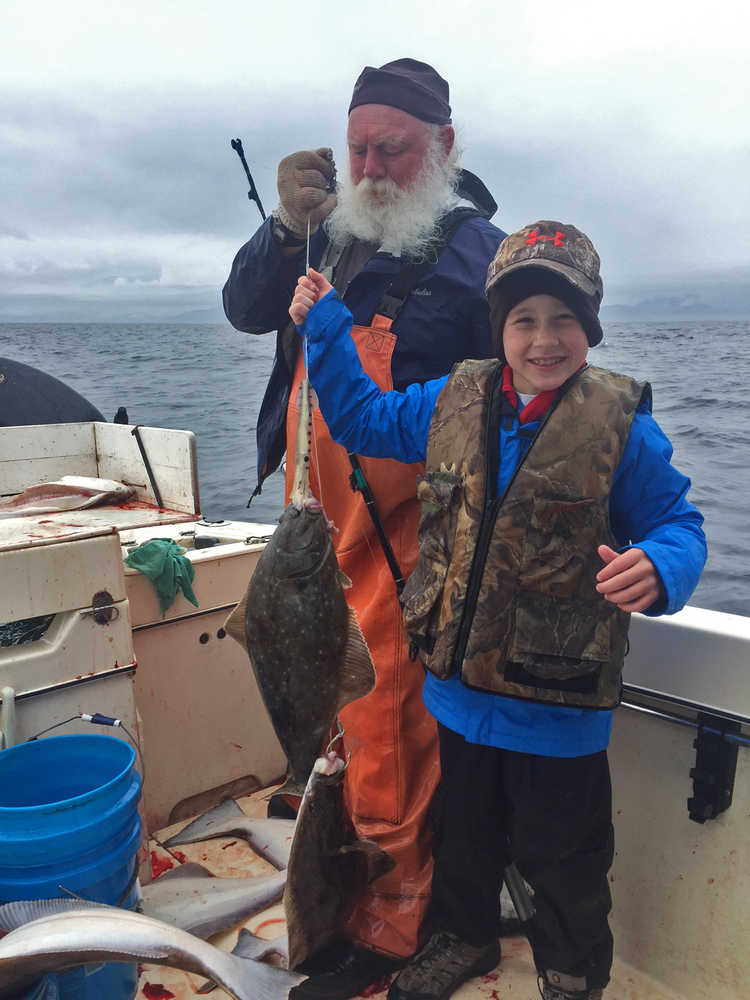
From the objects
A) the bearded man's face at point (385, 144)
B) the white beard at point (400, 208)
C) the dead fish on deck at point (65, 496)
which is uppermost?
the bearded man's face at point (385, 144)

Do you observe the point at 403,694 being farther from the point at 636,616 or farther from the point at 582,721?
the point at 636,616

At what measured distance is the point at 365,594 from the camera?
2785mm

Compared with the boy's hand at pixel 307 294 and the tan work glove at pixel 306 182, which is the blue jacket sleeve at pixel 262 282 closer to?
the tan work glove at pixel 306 182

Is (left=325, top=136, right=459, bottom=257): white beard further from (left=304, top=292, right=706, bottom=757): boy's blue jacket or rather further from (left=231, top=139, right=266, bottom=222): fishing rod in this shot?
(left=304, top=292, right=706, bottom=757): boy's blue jacket

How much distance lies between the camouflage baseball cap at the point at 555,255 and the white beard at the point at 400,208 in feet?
1.87

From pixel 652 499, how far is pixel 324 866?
4.90 feet

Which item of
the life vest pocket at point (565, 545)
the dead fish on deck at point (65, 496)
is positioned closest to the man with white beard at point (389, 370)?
the life vest pocket at point (565, 545)

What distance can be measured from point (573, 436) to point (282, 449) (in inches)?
55.3

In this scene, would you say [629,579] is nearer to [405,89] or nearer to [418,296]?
[418,296]

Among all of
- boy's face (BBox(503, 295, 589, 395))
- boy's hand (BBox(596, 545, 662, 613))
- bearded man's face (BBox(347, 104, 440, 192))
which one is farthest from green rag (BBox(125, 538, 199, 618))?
boy's hand (BBox(596, 545, 662, 613))

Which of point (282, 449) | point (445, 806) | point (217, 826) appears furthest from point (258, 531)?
point (445, 806)

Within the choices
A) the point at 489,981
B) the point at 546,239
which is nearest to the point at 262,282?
the point at 546,239

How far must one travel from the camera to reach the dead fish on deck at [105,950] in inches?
66.2

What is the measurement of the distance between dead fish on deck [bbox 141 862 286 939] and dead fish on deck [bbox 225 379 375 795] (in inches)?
44.7
